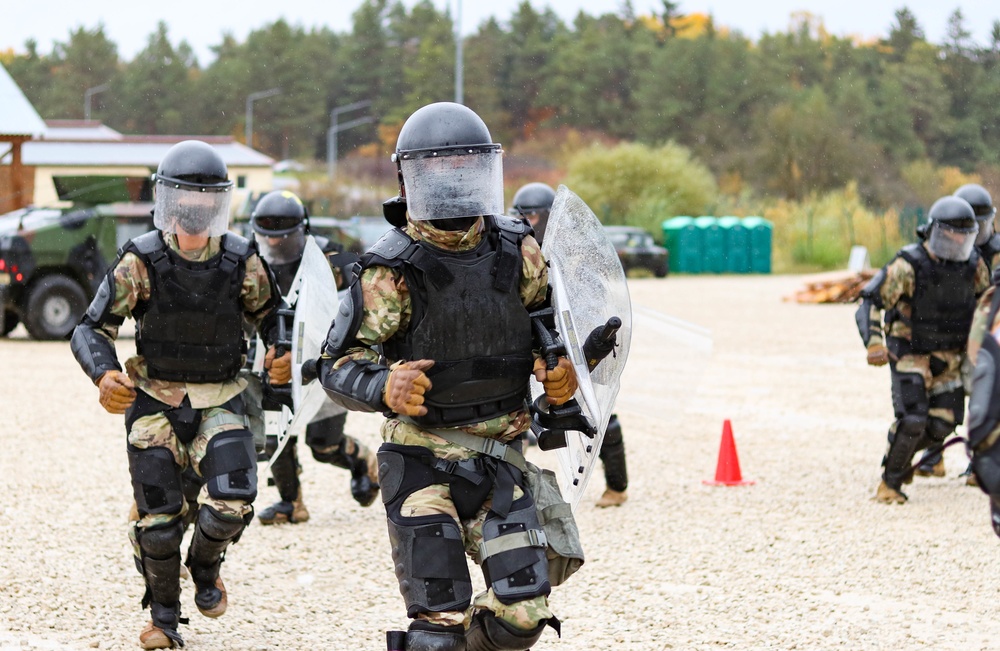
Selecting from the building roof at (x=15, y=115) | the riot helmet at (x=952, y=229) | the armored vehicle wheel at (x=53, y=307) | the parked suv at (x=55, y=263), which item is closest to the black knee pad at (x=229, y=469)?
the riot helmet at (x=952, y=229)

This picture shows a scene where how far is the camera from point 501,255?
4.14 meters

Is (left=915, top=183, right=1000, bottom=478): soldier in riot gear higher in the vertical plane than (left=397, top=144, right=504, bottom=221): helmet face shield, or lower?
lower

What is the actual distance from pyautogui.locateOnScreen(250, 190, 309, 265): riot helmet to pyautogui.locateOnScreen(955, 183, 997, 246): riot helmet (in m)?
4.21

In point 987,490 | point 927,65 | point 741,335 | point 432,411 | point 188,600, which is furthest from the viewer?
point 927,65

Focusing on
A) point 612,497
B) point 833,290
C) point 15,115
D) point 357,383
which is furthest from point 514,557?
point 15,115

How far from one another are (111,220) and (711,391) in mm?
9161

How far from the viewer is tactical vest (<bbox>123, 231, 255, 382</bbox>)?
5379 mm

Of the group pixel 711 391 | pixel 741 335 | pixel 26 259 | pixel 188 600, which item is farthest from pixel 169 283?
pixel 741 335

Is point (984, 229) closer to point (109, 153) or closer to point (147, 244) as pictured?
point (147, 244)

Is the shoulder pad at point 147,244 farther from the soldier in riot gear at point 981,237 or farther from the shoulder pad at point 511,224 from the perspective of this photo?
the soldier in riot gear at point 981,237

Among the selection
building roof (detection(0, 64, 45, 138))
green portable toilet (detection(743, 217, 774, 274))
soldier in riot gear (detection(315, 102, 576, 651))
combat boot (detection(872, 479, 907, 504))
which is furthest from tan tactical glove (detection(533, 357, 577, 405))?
green portable toilet (detection(743, 217, 774, 274))

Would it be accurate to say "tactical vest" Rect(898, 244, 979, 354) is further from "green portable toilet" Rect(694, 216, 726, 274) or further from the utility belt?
"green portable toilet" Rect(694, 216, 726, 274)

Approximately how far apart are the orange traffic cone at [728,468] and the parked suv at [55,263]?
11.5 m

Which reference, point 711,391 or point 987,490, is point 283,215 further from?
point 711,391
